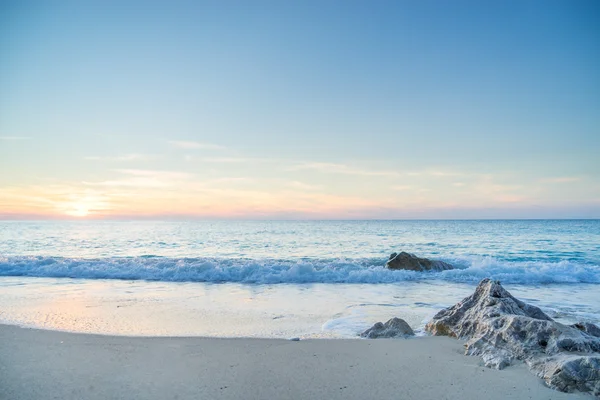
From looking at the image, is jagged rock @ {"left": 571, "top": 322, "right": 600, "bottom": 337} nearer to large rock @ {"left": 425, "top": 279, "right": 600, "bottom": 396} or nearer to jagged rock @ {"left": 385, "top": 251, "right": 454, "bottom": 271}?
large rock @ {"left": 425, "top": 279, "right": 600, "bottom": 396}

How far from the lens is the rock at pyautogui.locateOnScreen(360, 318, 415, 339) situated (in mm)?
5914

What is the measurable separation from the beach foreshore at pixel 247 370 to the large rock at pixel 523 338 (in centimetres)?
16

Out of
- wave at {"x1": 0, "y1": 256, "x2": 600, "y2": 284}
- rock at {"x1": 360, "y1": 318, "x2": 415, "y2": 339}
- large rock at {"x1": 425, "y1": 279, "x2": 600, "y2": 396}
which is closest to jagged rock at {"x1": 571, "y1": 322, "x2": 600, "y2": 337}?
large rock at {"x1": 425, "y1": 279, "x2": 600, "y2": 396}

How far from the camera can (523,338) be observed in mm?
4582

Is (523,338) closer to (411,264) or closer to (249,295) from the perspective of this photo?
(249,295)

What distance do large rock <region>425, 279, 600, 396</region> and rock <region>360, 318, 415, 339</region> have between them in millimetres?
451

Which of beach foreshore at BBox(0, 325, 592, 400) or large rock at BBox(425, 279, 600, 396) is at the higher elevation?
large rock at BBox(425, 279, 600, 396)

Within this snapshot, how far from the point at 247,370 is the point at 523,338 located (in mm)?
3252

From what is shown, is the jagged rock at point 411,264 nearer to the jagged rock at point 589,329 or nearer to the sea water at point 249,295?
the sea water at point 249,295

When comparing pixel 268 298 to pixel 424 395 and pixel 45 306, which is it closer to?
pixel 45 306

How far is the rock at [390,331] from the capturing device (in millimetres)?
5914

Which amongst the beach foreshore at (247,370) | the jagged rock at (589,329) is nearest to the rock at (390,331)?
the beach foreshore at (247,370)

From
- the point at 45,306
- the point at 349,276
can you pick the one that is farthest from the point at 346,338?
the point at 349,276

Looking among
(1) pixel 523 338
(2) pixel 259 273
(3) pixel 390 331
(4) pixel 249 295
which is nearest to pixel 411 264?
(2) pixel 259 273
